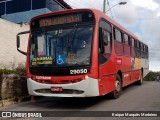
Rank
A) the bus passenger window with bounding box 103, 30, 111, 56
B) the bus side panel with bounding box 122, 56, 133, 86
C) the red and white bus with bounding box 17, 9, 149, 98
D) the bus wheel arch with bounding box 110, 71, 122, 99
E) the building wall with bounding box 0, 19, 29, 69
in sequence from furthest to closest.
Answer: the building wall with bounding box 0, 19, 29, 69 → the bus side panel with bounding box 122, 56, 133, 86 → the bus wheel arch with bounding box 110, 71, 122, 99 → the bus passenger window with bounding box 103, 30, 111, 56 → the red and white bus with bounding box 17, 9, 149, 98

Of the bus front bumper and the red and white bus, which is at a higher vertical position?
the red and white bus

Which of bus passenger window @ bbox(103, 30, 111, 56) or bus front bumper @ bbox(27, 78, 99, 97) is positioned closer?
bus front bumper @ bbox(27, 78, 99, 97)

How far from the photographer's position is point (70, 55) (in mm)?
10273

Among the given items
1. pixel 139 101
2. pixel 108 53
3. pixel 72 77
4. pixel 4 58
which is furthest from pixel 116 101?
pixel 4 58

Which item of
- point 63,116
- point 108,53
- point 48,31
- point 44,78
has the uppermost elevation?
point 48,31

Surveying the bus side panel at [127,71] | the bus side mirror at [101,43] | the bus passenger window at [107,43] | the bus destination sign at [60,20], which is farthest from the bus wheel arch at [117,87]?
the bus destination sign at [60,20]

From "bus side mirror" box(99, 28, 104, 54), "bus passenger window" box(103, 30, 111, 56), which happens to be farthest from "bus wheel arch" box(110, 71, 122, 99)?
"bus side mirror" box(99, 28, 104, 54)

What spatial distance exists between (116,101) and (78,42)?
3014mm

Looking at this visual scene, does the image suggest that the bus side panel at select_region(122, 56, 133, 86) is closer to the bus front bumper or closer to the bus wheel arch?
the bus wheel arch

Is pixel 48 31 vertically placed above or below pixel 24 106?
above

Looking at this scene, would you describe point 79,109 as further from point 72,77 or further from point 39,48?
point 39,48

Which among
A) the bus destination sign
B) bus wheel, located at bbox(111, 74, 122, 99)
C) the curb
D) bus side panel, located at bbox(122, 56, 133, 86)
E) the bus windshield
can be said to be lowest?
the curb

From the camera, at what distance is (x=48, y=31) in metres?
11.0

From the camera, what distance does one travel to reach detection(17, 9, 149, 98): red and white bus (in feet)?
33.1
